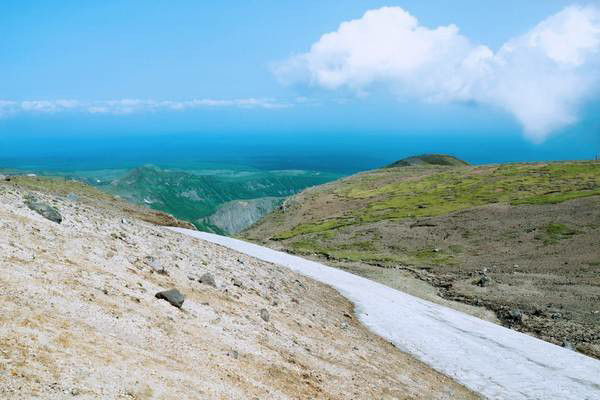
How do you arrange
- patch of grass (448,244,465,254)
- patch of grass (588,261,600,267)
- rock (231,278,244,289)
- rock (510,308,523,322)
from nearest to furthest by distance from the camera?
rock (231,278,244,289), rock (510,308,523,322), patch of grass (588,261,600,267), patch of grass (448,244,465,254)

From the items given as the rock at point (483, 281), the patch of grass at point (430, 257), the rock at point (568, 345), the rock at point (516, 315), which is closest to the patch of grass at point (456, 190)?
the patch of grass at point (430, 257)

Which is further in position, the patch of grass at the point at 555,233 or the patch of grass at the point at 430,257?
the patch of grass at the point at 555,233

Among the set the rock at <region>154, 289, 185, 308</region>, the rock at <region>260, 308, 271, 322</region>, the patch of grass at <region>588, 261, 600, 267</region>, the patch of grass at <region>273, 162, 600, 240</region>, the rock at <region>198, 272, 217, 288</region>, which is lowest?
the rock at <region>260, 308, 271, 322</region>

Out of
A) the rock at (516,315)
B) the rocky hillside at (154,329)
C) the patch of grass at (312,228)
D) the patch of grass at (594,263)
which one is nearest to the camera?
the rocky hillside at (154,329)

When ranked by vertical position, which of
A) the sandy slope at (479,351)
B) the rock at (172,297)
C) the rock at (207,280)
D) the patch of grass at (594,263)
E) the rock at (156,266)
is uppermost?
the rock at (156,266)

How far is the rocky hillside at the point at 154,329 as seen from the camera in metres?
14.5

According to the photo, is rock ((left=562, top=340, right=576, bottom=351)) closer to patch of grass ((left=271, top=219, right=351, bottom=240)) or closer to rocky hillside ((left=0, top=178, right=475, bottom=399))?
rocky hillside ((left=0, top=178, right=475, bottom=399))

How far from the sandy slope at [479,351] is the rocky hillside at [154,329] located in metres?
2.37

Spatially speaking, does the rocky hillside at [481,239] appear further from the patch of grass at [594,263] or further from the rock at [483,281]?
the rock at [483,281]

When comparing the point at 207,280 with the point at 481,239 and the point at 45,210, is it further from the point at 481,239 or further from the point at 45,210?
the point at 481,239

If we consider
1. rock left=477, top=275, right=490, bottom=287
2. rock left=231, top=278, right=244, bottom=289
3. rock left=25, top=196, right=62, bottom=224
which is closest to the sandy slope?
rock left=231, top=278, right=244, bottom=289

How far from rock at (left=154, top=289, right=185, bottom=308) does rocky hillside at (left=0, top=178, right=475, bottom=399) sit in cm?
6

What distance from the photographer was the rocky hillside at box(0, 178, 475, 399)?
14.5 meters

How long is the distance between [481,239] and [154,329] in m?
72.7
